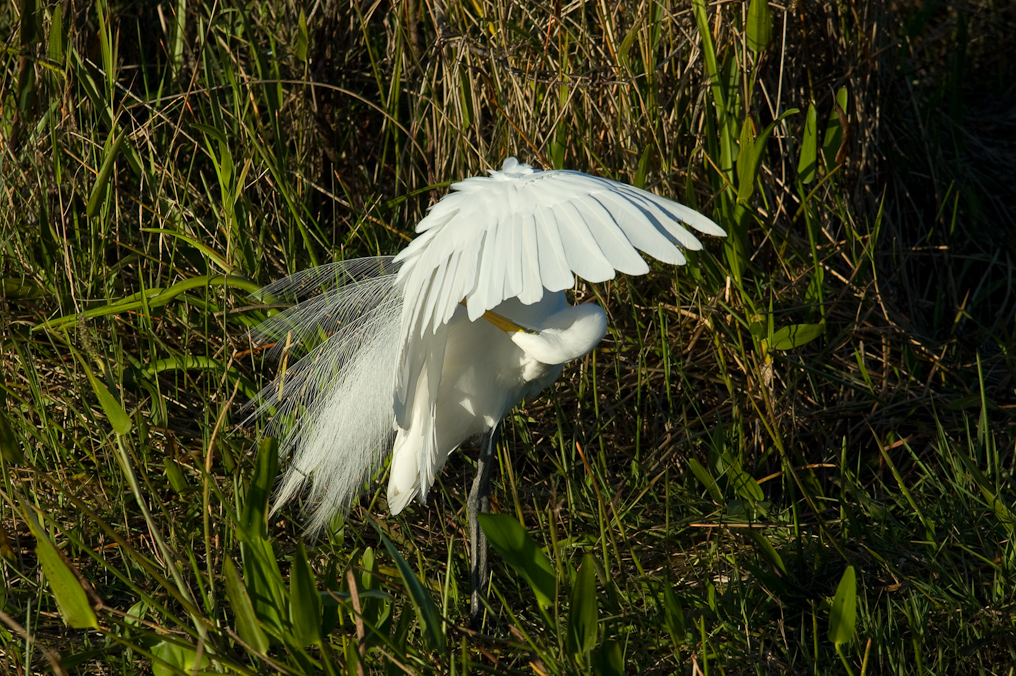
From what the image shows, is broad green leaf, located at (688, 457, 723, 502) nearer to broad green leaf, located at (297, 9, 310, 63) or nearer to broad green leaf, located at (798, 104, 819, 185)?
Answer: broad green leaf, located at (798, 104, 819, 185)

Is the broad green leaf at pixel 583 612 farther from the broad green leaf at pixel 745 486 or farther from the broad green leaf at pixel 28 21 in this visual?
the broad green leaf at pixel 28 21

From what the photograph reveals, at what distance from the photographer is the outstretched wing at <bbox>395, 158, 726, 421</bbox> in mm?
1044

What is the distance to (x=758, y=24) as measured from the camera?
1774mm


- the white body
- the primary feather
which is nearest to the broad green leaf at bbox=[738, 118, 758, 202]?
the primary feather

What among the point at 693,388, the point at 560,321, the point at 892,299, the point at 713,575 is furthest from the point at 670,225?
the point at 892,299

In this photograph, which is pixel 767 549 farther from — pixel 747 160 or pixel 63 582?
pixel 63 582

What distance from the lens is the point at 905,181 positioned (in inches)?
98.7

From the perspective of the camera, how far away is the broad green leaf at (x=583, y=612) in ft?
3.58

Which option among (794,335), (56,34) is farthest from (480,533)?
(56,34)

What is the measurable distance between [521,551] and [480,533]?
0.63 m

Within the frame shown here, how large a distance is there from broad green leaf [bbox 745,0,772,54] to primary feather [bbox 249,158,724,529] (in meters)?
0.40

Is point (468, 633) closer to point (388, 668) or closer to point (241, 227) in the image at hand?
point (388, 668)

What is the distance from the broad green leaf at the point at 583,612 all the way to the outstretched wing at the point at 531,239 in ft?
1.13

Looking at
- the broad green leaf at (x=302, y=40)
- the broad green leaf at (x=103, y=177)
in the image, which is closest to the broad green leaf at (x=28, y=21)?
the broad green leaf at (x=103, y=177)
